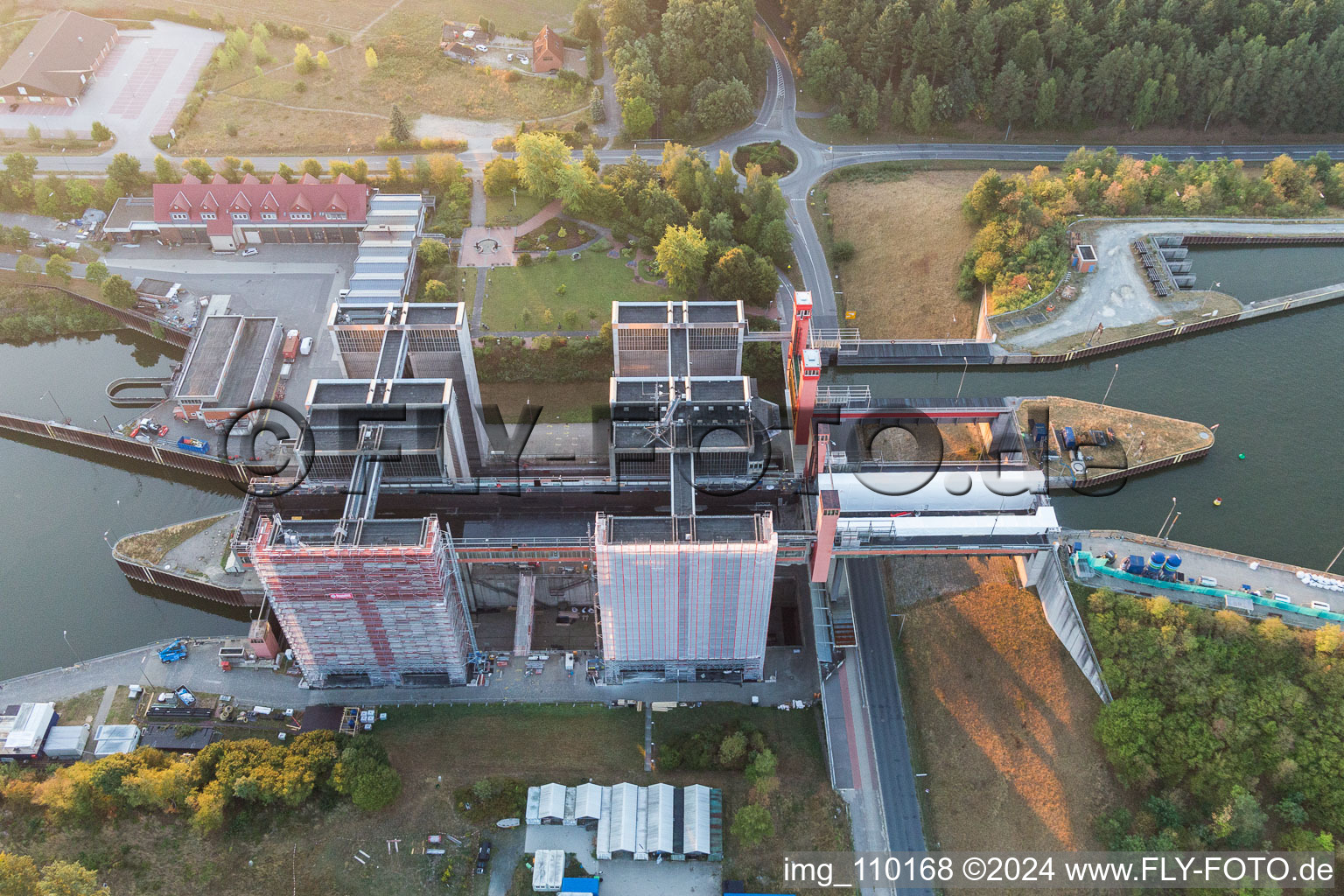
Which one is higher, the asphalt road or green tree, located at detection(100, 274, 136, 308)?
green tree, located at detection(100, 274, 136, 308)

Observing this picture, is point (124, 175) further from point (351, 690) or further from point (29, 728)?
point (351, 690)

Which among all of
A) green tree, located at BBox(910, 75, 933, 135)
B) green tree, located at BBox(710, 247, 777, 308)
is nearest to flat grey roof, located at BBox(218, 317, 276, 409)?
green tree, located at BBox(710, 247, 777, 308)

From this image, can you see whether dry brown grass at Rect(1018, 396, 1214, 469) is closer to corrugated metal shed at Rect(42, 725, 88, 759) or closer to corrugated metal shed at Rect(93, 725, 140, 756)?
corrugated metal shed at Rect(93, 725, 140, 756)

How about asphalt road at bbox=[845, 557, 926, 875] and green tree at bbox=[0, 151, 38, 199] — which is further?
green tree at bbox=[0, 151, 38, 199]

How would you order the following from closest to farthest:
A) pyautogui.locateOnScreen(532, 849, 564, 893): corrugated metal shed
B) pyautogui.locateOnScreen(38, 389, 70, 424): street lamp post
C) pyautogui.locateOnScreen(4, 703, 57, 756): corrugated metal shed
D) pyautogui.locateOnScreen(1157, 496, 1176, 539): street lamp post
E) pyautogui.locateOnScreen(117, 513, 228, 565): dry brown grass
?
pyautogui.locateOnScreen(532, 849, 564, 893): corrugated metal shed < pyautogui.locateOnScreen(4, 703, 57, 756): corrugated metal shed < pyautogui.locateOnScreen(1157, 496, 1176, 539): street lamp post < pyautogui.locateOnScreen(117, 513, 228, 565): dry brown grass < pyautogui.locateOnScreen(38, 389, 70, 424): street lamp post

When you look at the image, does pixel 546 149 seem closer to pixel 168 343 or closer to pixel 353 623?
pixel 168 343

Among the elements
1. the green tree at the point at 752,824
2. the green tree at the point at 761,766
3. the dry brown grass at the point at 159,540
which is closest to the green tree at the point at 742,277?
the green tree at the point at 761,766

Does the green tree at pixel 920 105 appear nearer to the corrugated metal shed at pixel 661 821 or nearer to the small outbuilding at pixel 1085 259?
the small outbuilding at pixel 1085 259
